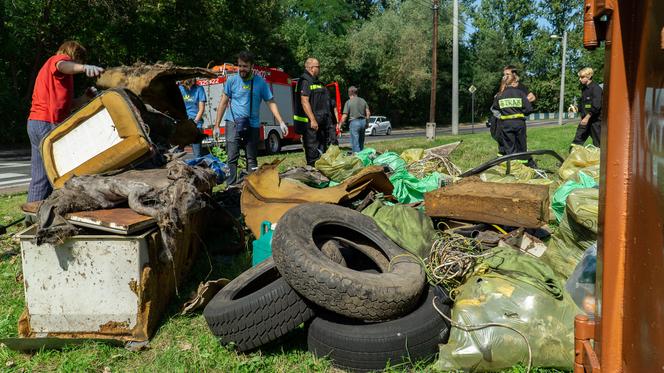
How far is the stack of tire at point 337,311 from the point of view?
104 inches

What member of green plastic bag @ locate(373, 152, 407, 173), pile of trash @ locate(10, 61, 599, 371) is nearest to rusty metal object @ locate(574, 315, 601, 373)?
pile of trash @ locate(10, 61, 599, 371)

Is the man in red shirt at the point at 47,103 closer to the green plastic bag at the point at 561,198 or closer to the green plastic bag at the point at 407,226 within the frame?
the green plastic bag at the point at 407,226

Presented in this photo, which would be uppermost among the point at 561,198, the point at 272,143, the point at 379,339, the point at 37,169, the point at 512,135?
the point at 37,169

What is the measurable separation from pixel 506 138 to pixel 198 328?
6499 millimetres

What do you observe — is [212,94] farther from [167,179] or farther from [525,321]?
[525,321]

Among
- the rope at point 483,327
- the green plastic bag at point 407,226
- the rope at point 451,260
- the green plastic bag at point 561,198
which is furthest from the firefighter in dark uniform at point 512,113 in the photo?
the rope at point 483,327

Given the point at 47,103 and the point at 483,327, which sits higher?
the point at 47,103

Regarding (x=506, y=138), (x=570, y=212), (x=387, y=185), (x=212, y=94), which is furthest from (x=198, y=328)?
(x=212, y=94)

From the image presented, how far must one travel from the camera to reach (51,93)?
4422 millimetres

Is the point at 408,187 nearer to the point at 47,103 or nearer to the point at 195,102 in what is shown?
the point at 47,103

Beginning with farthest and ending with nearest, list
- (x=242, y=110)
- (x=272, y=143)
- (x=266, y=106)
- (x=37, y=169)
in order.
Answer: (x=266, y=106) → (x=272, y=143) → (x=242, y=110) → (x=37, y=169)

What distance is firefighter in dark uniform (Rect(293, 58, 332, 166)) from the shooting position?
7.63 m

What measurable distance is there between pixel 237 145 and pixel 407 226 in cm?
316

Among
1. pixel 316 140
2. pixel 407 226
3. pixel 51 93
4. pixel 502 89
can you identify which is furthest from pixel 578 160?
pixel 51 93
